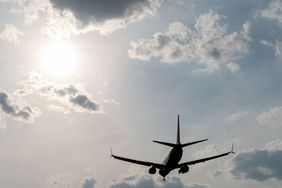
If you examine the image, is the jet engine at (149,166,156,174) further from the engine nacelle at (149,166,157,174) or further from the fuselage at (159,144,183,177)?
the fuselage at (159,144,183,177)

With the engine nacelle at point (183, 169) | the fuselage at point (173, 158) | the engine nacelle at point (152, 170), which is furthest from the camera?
the engine nacelle at point (152, 170)

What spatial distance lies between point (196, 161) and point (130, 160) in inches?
690

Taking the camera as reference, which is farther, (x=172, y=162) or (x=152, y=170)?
(x=152, y=170)

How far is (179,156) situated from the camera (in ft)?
387

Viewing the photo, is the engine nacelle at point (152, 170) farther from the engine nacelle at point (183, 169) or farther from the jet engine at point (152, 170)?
the engine nacelle at point (183, 169)

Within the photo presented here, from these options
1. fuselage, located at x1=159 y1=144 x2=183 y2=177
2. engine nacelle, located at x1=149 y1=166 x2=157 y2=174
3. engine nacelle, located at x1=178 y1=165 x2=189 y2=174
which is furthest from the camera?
engine nacelle, located at x1=149 y1=166 x2=157 y2=174

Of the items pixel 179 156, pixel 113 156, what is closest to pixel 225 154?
pixel 179 156

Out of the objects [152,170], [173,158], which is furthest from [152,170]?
[173,158]

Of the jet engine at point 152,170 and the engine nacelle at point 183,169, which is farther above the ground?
the jet engine at point 152,170

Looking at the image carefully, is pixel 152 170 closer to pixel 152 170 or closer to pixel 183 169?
pixel 152 170

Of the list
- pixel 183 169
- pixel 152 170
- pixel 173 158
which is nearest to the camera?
pixel 173 158

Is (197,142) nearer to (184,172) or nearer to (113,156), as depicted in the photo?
(184,172)

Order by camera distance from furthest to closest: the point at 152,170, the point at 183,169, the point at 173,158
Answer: the point at 152,170, the point at 183,169, the point at 173,158

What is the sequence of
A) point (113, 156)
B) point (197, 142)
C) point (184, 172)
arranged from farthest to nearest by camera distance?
point (113, 156), point (184, 172), point (197, 142)
